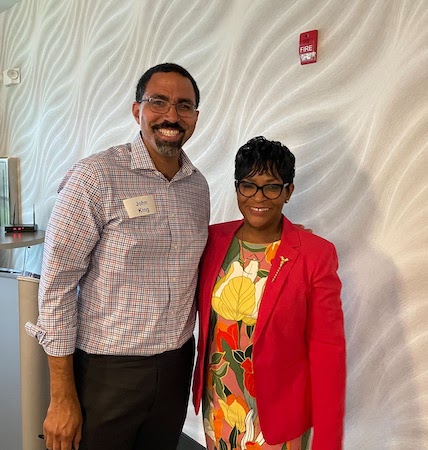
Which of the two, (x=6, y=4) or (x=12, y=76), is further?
(x=12, y=76)

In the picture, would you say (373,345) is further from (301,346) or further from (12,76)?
(12,76)

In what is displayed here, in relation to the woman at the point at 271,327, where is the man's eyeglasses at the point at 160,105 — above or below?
above

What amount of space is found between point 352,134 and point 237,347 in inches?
32.2

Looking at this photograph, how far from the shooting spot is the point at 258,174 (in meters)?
1.27

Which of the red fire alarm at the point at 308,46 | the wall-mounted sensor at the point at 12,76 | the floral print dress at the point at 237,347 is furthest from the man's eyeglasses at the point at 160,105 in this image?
the wall-mounted sensor at the point at 12,76

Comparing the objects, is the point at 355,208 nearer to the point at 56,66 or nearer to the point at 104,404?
the point at 104,404

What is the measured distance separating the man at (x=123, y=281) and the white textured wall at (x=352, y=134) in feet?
1.72

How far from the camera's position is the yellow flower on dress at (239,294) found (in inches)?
49.6

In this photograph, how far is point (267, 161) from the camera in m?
1.27

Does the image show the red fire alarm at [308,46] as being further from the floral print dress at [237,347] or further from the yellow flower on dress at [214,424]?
the yellow flower on dress at [214,424]

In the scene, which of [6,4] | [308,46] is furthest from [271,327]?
[6,4]

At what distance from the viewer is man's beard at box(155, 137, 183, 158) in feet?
4.35

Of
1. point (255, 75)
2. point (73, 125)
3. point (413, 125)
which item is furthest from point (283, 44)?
point (73, 125)

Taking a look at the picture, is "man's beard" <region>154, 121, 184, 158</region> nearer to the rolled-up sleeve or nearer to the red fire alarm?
the rolled-up sleeve
